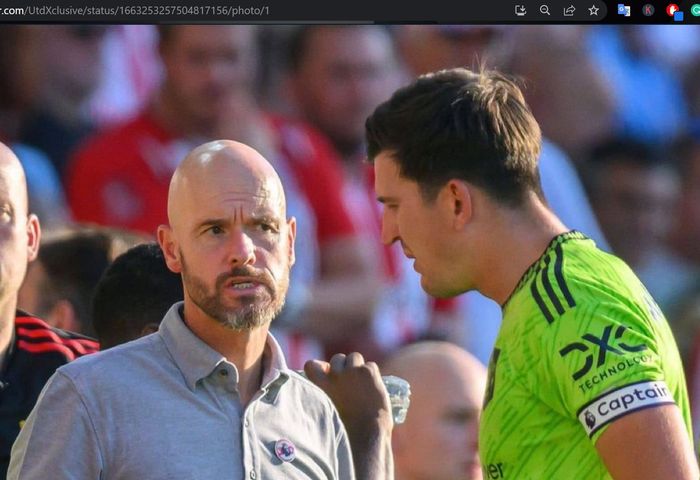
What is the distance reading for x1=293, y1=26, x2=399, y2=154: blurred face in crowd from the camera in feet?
17.7

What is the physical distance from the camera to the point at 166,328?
2.78m

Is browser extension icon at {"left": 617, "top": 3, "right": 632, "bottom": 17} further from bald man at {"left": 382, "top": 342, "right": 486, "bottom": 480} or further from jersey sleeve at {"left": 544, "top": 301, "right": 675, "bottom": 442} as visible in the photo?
jersey sleeve at {"left": 544, "top": 301, "right": 675, "bottom": 442}

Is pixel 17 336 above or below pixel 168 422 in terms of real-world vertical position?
above

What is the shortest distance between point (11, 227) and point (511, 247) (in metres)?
1.23

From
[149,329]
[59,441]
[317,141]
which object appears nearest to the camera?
[59,441]

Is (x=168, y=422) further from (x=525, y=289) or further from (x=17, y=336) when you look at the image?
(x=17, y=336)

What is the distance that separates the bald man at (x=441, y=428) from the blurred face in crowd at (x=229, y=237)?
170 centimetres

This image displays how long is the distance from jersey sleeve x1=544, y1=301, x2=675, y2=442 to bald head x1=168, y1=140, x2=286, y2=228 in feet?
2.26

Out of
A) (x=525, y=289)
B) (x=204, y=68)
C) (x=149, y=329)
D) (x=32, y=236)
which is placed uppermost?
(x=204, y=68)

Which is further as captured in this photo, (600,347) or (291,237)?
(291,237)

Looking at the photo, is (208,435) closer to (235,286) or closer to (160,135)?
(235,286)

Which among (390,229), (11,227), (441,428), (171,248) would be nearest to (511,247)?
(390,229)

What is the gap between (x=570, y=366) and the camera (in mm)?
2410

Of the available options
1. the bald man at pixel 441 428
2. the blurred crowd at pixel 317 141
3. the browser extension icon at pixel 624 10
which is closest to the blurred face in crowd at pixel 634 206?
the blurred crowd at pixel 317 141
